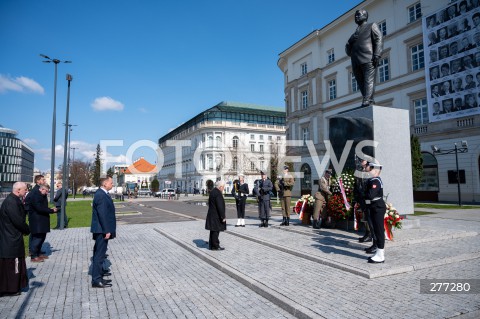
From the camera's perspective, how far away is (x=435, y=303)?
14.4 feet

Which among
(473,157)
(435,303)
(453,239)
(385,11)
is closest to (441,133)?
(473,157)

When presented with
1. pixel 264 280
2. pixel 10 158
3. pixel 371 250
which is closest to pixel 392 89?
pixel 371 250

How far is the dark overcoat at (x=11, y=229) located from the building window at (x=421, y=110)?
3071 centimetres

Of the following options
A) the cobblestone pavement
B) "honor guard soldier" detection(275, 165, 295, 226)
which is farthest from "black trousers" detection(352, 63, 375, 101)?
the cobblestone pavement

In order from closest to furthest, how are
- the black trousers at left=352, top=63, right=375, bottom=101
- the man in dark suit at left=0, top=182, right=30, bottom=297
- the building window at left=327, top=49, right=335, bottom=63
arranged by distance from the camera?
1. the man in dark suit at left=0, top=182, right=30, bottom=297
2. the black trousers at left=352, top=63, right=375, bottom=101
3. the building window at left=327, top=49, right=335, bottom=63

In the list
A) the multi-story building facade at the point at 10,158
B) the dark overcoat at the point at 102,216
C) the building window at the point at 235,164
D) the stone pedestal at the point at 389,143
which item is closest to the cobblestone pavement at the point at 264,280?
the dark overcoat at the point at 102,216

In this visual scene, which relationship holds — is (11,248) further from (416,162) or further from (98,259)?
(416,162)

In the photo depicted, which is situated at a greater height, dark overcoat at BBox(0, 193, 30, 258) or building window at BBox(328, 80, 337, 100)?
building window at BBox(328, 80, 337, 100)

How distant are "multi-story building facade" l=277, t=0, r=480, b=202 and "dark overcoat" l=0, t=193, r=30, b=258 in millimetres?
27864

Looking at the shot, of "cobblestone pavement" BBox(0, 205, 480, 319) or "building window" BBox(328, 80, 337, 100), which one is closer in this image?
"cobblestone pavement" BBox(0, 205, 480, 319)

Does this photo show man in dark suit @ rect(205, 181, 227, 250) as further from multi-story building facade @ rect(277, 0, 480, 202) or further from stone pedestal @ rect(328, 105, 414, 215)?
multi-story building facade @ rect(277, 0, 480, 202)

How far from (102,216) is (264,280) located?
309 centimetres

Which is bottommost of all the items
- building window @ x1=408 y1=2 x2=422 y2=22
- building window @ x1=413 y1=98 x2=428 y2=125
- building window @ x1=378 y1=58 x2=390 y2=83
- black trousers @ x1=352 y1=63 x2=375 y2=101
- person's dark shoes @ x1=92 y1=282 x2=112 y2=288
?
person's dark shoes @ x1=92 y1=282 x2=112 y2=288

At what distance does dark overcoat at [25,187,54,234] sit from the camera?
7880 mm
